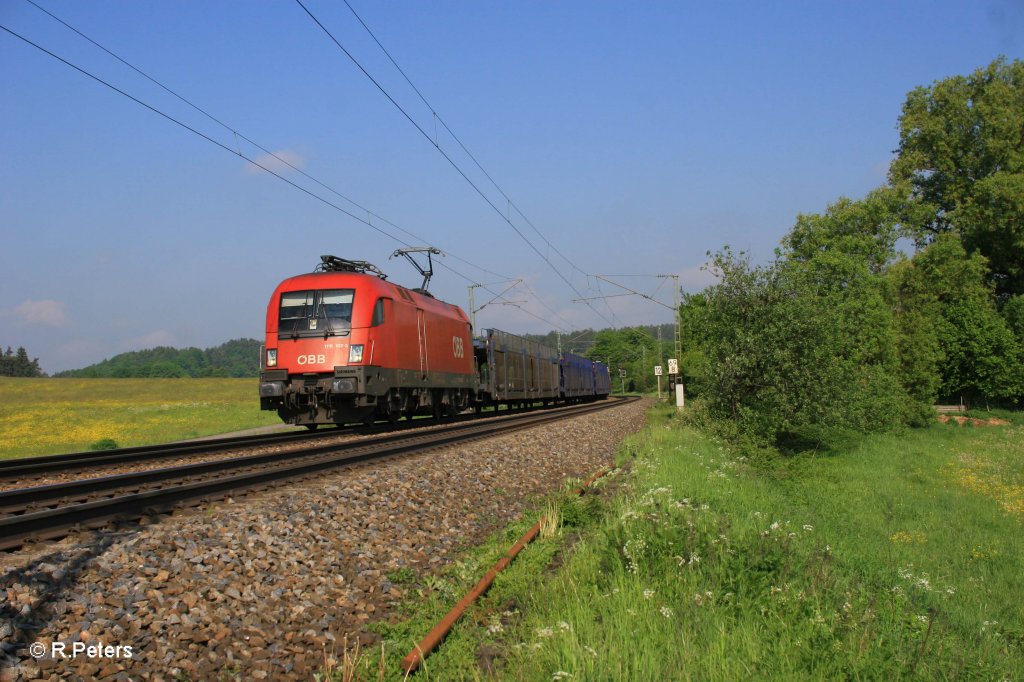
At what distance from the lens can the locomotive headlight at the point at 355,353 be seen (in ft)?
56.2

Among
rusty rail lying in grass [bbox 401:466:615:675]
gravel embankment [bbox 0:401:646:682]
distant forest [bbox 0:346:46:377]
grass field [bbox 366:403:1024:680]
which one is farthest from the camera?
distant forest [bbox 0:346:46:377]

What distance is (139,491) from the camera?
28.6 feet

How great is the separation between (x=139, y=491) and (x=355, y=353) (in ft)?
28.2

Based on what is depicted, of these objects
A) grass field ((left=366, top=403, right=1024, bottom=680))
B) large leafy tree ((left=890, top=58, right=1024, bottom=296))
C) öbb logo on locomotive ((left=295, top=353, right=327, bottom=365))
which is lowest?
grass field ((left=366, top=403, right=1024, bottom=680))

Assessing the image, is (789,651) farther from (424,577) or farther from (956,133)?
(956,133)

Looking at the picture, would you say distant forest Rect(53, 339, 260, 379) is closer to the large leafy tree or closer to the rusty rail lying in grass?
the large leafy tree

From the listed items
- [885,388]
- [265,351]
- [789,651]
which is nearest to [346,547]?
[789,651]

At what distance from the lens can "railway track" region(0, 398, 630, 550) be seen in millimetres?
6223

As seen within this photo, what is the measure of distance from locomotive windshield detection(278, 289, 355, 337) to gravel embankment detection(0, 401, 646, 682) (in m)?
8.62

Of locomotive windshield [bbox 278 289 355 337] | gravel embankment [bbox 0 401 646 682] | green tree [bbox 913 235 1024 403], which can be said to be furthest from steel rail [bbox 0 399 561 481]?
green tree [bbox 913 235 1024 403]

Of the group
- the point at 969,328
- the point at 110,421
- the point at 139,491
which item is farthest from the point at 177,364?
the point at 139,491

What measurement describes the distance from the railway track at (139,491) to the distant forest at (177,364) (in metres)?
112

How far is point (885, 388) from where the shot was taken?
3103 cm

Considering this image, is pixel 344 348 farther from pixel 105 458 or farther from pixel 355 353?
pixel 105 458
